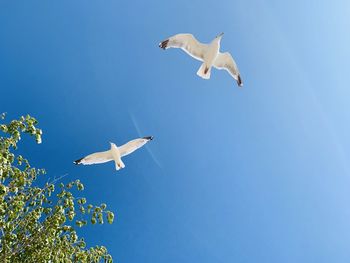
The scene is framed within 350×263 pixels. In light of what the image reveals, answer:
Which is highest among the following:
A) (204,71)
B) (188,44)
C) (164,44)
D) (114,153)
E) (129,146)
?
(188,44)

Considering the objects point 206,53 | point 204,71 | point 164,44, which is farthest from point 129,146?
point 206,53

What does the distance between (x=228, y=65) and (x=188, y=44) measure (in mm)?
1602

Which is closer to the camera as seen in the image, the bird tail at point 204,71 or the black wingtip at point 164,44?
the black wingtip at point 164,44

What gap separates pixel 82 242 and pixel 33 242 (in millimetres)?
1065

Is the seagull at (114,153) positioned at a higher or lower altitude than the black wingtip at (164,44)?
lower

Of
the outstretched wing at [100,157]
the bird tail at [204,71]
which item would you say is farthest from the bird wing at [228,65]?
the outstretched wing at [100,157]

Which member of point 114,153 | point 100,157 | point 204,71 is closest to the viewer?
point 114,153

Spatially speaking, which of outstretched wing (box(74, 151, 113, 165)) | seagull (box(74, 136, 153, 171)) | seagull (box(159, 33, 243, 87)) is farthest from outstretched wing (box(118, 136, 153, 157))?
seagull (box(159, 33, 243, 87))

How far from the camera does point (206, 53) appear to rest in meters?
15.6

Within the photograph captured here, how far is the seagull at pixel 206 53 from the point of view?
1526 cm

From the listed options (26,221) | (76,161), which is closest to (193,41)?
(76,161)

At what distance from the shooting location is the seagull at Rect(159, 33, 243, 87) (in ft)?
50.1

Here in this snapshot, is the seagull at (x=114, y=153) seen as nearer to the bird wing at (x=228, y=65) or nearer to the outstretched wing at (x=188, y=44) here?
the outstretched wing at (x=188, y=44)

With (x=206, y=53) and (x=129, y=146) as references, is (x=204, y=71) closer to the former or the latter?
(x=206, y=53)
